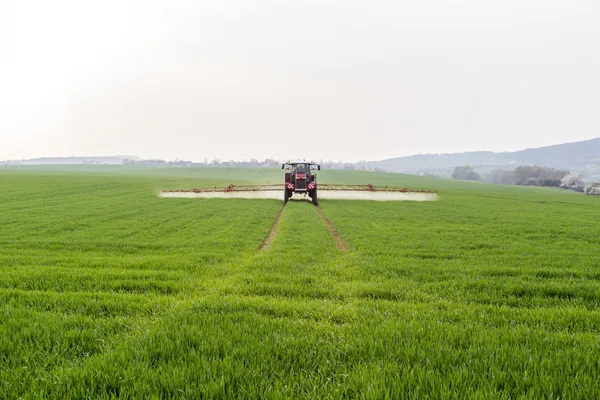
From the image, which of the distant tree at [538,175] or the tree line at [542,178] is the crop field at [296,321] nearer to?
the tree line at [542,178]

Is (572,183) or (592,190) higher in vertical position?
(572,183)

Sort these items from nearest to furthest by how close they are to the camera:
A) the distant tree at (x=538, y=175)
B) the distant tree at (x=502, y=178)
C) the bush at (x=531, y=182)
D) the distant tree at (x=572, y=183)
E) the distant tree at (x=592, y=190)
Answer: the distant tree at (x=592, y=190) < the distant tree at (x=572, y=183) < the distant tree at (x=538, y=175) < the bush at (x=531, y=182) < the distant tree at (x=502, y=178)

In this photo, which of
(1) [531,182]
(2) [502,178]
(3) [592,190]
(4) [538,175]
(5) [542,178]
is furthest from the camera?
(2) [502,178]

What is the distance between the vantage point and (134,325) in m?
5.17

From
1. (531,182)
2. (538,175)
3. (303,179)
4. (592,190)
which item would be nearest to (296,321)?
(303,179)

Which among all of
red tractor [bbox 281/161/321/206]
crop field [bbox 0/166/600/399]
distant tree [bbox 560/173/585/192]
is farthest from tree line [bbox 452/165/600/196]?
crop field [bbox 0/166/600/399]

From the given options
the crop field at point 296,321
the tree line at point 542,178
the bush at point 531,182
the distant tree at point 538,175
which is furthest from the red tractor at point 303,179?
the bush at point 531,182

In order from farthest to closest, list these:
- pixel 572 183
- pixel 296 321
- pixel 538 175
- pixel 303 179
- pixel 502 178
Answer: pixel 502 178 → pixel 538 175 → pixel 572 183 → pixel 303 179 → pixel 296 321

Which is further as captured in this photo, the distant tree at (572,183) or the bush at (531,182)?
the bush at (531,182)

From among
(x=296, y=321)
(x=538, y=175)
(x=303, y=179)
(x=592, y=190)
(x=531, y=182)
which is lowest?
(x=296, y=321)

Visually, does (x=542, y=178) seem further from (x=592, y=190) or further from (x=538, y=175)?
(x=592, y=190)

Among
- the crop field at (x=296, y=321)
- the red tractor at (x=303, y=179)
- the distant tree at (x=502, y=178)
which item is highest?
the distant tree at (x=502, y=178)

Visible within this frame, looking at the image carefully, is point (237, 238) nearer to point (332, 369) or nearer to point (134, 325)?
point (134, 325)

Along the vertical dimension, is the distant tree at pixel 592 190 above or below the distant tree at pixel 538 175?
below
